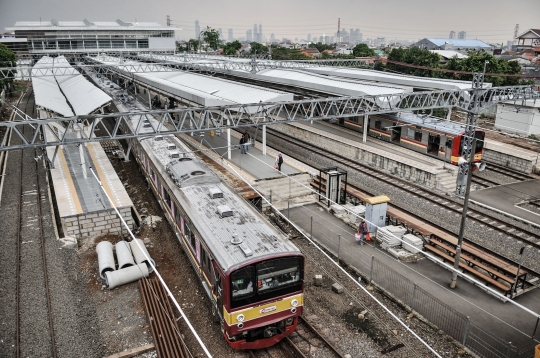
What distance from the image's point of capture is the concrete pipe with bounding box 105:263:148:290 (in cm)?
1291

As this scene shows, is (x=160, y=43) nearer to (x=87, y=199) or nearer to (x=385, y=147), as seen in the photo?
(x=385, y=147)

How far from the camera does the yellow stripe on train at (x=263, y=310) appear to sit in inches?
367

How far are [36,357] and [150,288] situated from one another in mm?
3505

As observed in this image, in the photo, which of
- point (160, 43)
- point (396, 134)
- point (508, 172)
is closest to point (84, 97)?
point (396, 134)

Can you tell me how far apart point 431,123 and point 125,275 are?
2128 centimetres

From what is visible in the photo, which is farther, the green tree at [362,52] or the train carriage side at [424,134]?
the green tree at [362,52]

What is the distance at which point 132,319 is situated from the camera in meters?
11.5

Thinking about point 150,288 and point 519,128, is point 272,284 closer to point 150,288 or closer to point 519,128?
point 150,288

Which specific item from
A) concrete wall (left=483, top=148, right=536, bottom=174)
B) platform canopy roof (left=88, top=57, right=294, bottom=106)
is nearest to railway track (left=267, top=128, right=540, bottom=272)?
platform canopy roof (left=88, top=57, right=294, bottom=106)

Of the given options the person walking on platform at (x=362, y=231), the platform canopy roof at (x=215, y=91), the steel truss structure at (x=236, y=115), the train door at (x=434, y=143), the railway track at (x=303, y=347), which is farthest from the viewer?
the train door at (x=434, y=143)

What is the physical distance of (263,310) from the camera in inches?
377

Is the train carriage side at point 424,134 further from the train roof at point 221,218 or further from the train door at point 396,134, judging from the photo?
the train roof at point 221,218

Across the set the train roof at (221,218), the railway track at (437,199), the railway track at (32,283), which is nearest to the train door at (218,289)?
the train roof at (221,218)

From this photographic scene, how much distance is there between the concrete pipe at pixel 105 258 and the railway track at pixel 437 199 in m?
14.7
